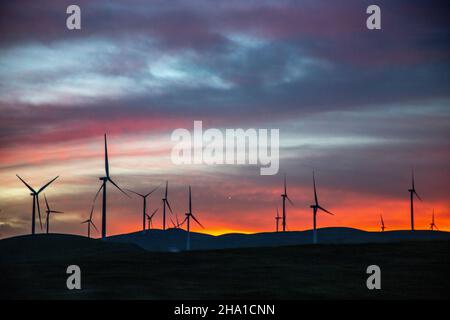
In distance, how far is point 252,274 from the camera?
7756 cm

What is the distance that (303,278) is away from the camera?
74.4 meters

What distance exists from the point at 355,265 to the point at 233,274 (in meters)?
14.3

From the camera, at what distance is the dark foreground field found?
61.8 metres

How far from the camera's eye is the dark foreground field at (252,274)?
203 feet

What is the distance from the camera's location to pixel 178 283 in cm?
6988

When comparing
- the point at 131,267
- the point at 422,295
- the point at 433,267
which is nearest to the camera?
the point at 422,295
